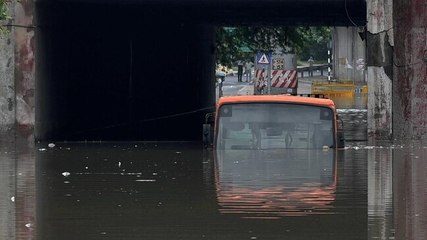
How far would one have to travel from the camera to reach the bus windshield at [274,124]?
76.3ft

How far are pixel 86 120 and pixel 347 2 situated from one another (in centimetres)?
745

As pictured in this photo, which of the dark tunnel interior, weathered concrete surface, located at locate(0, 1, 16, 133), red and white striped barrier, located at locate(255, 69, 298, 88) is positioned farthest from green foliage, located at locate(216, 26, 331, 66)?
weathered concrete surface, located at locate(0, 1, 16, 133)

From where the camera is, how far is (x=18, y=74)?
28.9 m

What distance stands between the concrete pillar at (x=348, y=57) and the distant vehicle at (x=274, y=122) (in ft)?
251

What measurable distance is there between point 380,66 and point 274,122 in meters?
8.25

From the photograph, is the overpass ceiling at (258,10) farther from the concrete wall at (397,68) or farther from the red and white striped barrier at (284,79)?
the red and white striped barrier at (284,79)

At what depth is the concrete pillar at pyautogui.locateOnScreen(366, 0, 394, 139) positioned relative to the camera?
3070 cm

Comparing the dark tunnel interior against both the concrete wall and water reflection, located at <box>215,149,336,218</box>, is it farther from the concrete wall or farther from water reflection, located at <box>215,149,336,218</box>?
→ water reflection, located at <box>215,149,336,218</box>

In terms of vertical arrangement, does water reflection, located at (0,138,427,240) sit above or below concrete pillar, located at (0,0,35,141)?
below

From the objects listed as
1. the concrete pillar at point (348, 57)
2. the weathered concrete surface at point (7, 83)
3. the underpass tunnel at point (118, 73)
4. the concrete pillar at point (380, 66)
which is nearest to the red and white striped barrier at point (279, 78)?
the underpass tunnel at point (118, 73)

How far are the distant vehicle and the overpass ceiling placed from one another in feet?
30.1

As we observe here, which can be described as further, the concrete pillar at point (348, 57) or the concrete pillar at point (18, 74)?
the concrete pillar at point (348, 57)

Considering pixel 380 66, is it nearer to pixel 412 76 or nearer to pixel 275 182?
pixel 412 76

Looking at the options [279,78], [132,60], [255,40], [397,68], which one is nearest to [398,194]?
A: [397,68]
